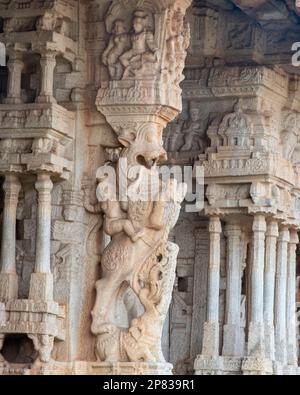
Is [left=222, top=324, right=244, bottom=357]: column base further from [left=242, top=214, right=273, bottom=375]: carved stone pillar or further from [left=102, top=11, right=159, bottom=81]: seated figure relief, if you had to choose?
[left=102, top=11, right=159, bottom=81]: seated figure relief

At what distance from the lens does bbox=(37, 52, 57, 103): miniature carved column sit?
2323cm

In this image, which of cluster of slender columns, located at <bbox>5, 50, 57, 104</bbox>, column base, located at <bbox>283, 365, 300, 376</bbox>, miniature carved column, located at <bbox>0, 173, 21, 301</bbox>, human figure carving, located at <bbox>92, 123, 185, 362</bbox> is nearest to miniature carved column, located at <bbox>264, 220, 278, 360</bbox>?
column base, located at <bbox>283, 365, 300, 376</bbox>

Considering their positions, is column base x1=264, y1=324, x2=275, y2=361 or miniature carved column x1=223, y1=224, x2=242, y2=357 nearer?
column base x1=264, y1=324, x2=275, y2=361

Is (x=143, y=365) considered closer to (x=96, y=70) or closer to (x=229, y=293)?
(x=96, y=70)

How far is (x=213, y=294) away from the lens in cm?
2983

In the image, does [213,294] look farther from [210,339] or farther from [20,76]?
[20,76]

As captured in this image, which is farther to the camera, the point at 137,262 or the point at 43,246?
the point at 137,262

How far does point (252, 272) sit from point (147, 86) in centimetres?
719

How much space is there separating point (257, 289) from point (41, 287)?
756 cm

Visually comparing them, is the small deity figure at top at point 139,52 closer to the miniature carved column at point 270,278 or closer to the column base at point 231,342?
the miniature carved column at point 270,278

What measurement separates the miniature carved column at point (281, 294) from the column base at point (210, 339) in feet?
5.56

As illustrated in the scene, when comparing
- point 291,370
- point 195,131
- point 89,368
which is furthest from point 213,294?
point 89,368

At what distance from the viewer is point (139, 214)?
23219mm

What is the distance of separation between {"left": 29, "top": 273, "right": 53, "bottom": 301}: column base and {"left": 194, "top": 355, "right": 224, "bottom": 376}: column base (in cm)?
689
